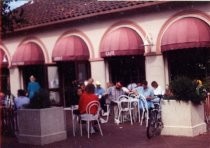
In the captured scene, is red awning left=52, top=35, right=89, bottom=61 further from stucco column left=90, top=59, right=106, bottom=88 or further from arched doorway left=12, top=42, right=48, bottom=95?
arched doorway left=12, top=42, right=48, bottom=95

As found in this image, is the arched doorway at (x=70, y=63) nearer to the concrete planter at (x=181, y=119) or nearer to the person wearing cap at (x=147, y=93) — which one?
the person wearing cap at (x=147, y=93)

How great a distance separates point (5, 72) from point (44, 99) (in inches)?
587

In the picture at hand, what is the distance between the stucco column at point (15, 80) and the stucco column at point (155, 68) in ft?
29.1

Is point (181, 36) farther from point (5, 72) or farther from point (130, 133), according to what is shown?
point (5, 72)

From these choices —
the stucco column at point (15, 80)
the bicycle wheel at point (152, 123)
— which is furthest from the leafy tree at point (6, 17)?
the stucco column at point (15, 80)

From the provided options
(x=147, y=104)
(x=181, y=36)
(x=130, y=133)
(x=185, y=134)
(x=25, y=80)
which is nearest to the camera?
(x=185, y=134)

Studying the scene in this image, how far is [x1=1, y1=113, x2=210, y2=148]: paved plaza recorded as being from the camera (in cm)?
946

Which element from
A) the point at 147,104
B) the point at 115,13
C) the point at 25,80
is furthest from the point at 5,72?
the point at 147,104

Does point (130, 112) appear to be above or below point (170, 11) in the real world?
below

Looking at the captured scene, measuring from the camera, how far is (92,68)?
18969 millimetres

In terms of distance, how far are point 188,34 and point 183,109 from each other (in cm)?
537

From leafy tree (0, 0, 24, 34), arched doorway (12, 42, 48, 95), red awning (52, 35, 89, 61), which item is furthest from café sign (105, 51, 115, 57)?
leafy tree (0, 0, 24, 34)

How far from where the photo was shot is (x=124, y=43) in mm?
17000

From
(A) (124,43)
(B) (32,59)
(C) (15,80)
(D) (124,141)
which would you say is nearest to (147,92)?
(D) (124,141)
